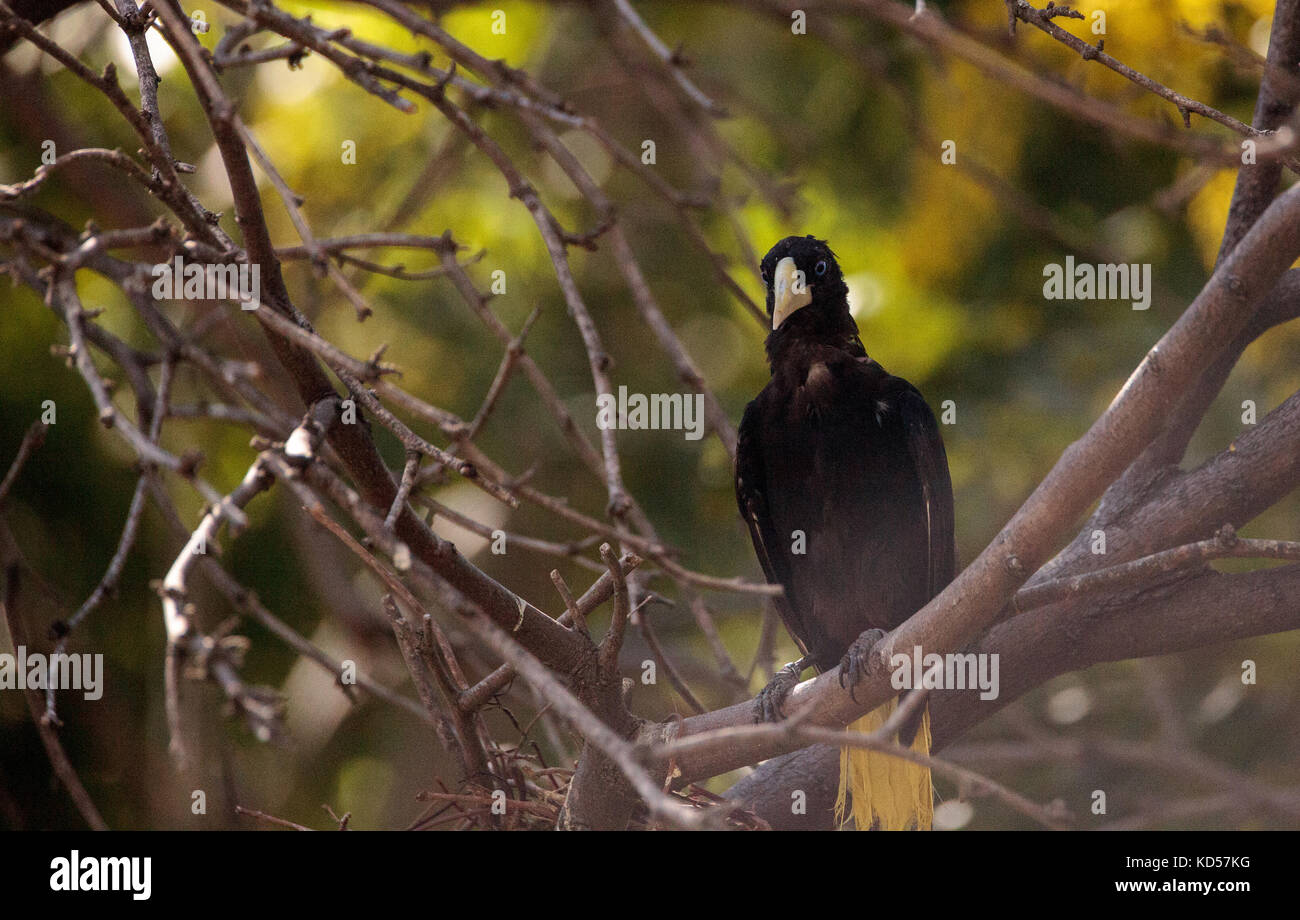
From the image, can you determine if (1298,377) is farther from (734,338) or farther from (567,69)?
(567,69)

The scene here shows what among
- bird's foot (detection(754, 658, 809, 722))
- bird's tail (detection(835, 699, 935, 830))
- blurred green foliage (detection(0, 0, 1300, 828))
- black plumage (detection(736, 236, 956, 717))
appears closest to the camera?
bird's foot (detection(754, 658, 809, 722))

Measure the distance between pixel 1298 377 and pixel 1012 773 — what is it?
248 cm

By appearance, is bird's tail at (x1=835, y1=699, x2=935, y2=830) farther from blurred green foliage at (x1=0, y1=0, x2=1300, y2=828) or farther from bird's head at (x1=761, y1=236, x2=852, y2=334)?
bird's head at (x1=761, y1=236, x2=852, y2=334)

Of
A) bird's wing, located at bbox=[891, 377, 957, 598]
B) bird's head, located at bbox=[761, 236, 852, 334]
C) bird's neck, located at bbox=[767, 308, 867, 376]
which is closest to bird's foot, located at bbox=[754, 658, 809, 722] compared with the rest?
bird's wing, located at bbox=[891, 377, 957, 598]

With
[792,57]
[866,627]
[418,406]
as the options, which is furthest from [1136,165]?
[418,406]

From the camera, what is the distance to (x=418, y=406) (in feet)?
6.04

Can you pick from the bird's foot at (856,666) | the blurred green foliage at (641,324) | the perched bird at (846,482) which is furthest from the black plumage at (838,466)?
the blurred green foliage at (641,324)

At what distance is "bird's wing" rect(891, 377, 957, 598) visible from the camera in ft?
12.3

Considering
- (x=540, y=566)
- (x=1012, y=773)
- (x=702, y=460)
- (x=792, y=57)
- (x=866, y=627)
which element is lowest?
(x=1012, y=773)

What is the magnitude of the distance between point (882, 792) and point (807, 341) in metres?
1.46

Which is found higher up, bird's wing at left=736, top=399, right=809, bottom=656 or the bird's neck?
the bird's neck

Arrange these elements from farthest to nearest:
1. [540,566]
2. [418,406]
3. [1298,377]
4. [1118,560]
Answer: [540,566], [1298,377], [1118,560], [418,406]

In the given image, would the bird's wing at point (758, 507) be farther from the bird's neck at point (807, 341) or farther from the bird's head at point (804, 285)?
the bird's head at point (804, 285)

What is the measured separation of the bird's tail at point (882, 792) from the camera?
3.68m
